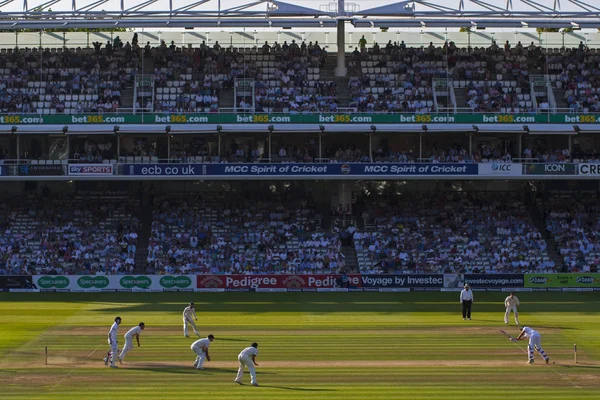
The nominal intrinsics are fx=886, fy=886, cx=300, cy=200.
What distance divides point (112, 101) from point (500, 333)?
27544 mm

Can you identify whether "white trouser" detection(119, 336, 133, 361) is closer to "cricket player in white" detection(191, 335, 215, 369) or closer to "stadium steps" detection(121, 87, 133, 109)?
"cricket player in white" detection(191, 335, 215, 369)

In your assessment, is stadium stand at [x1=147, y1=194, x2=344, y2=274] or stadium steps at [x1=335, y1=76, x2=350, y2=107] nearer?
stadium stand at [x1=147, y1=194, x2=344, y2=274]

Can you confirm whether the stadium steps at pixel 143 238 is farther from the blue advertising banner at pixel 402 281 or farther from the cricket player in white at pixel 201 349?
the cricket player in white at pixel 201 349

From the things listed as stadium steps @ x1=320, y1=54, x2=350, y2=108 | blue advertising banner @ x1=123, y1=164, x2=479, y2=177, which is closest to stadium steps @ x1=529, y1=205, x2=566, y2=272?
blue advertising banner @ x1=123, y1=164, x2=479, y2=177

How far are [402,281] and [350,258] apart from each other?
3.76 meters

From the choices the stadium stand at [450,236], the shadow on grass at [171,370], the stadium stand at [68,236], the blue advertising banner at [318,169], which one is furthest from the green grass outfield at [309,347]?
the blue advertising banner at [318,169]

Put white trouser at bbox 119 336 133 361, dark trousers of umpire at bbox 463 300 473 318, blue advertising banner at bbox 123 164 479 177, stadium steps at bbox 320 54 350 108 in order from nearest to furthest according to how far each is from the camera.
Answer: white trouser at bbox 119 336 133 361, dark trousers of umpire at bbox 463 300 473 318, blue advertising banner at bbox 123 164 479 177, stadium steps at bbox 320 54 350 108

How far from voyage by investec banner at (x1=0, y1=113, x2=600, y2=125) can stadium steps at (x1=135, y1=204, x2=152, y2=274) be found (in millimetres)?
5091

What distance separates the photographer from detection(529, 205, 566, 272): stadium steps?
4475cm

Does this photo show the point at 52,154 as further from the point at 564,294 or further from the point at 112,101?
the point at 564,294

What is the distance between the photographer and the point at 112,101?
160ft

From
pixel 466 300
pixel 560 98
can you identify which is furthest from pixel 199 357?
pixel 560 98

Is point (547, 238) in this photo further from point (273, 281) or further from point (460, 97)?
point (273, 281)

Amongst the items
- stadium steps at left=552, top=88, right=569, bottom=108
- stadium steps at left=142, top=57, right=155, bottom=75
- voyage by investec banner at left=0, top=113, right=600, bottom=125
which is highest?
stadium steps at left=142, top=57, right=155, bottom=75
